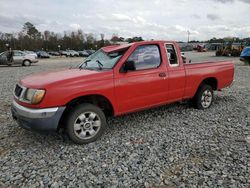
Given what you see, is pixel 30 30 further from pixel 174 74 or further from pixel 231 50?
pixel 174 74

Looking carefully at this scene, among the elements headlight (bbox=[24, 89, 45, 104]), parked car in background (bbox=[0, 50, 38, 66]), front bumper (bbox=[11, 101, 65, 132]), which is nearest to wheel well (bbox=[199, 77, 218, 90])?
front bumper (bbox=[11, 101, 65, 132])

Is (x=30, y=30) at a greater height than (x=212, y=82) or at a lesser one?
greater

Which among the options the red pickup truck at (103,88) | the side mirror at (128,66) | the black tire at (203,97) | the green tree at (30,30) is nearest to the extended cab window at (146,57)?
the red pickup truck at (103,88)

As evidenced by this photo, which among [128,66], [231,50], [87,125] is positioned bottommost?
[87,125]

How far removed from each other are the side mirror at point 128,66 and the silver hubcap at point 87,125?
0.99 metres

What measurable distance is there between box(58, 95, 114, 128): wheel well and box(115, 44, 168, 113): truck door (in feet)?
0.69

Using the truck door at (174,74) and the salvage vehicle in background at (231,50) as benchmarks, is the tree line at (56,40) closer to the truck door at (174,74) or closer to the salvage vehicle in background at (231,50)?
the salvage vehicle in background at (231,50)

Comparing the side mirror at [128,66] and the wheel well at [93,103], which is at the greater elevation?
the side mirror at [128,66]

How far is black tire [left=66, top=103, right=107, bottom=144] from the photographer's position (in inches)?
158

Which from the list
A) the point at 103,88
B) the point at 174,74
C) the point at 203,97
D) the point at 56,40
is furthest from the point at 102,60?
the point at 56,40

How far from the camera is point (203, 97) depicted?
605 cm

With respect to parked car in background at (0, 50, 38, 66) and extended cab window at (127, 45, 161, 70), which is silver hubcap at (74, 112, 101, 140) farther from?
parked car in background at (0, 50, 38, 66)

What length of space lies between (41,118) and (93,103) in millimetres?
1041

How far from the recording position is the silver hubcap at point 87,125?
4113mm
